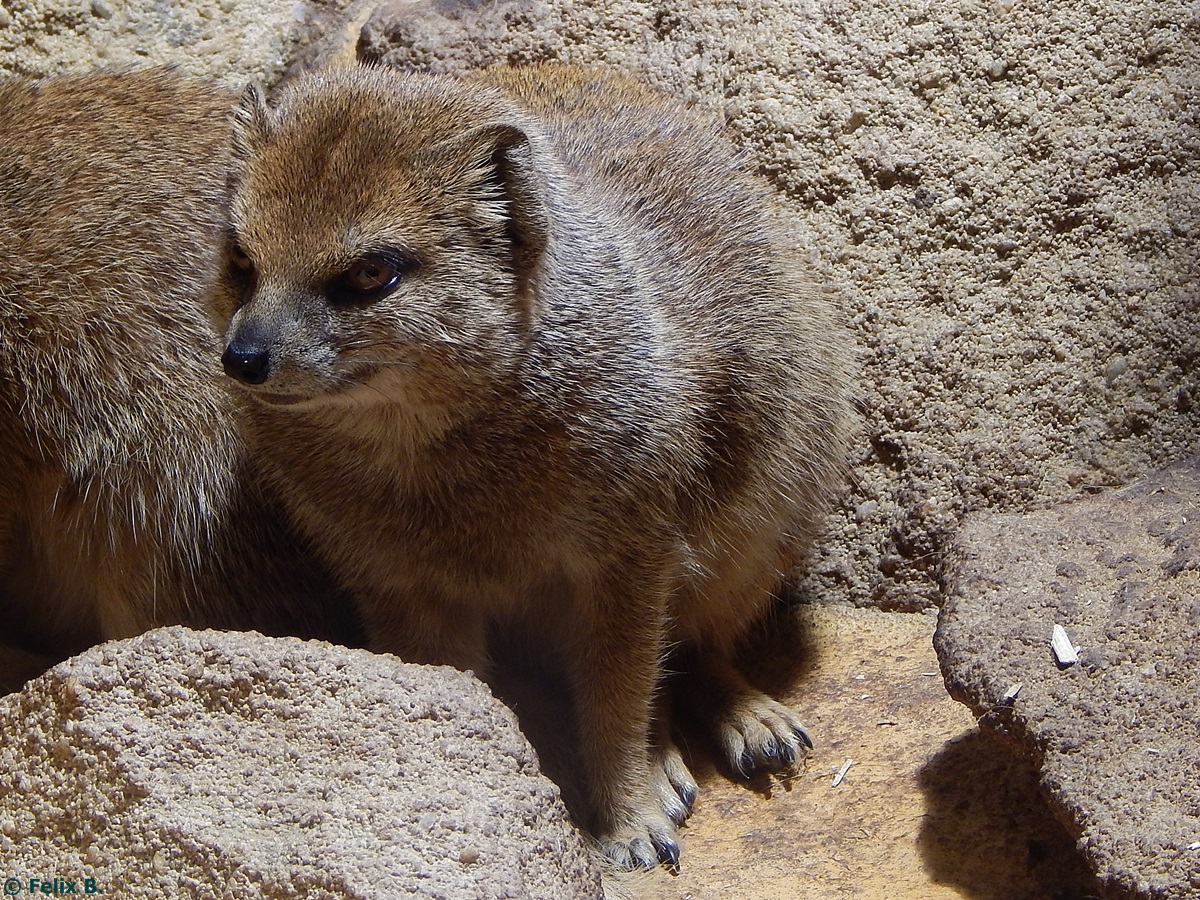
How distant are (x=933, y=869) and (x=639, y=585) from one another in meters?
0.82

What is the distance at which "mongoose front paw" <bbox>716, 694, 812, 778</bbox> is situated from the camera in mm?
3332

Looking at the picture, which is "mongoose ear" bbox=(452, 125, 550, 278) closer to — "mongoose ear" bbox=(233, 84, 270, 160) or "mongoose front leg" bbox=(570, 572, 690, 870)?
"mongoose ear" bbox=(233, 84, 270, 160)

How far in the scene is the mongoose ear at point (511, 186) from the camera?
2.58m

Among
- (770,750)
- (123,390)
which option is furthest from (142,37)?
(770,750)

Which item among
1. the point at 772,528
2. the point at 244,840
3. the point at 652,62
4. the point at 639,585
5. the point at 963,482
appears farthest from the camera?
the point at 652,62

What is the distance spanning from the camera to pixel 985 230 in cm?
383

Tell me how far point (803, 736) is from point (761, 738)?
109mm

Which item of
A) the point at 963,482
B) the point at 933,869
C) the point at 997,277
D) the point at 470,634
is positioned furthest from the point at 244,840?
the point at 997,277

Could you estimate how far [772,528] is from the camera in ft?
11.2

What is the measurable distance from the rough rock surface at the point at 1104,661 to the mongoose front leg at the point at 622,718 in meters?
0.64

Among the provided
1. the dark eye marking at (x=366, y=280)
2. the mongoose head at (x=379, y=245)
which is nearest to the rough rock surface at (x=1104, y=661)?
the mongoose head at (x=379, y=245)

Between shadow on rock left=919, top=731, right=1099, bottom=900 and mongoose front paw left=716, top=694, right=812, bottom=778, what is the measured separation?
1.12 ft

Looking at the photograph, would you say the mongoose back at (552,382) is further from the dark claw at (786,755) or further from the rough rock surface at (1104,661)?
the rough rock surface at (1104,661)

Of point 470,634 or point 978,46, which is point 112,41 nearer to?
point 470,634
